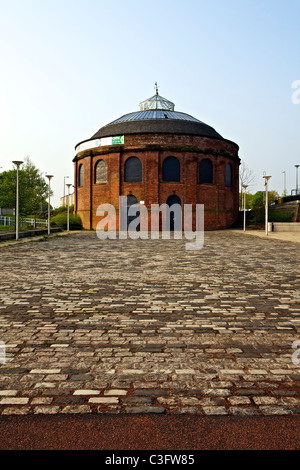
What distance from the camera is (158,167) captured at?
119 ft

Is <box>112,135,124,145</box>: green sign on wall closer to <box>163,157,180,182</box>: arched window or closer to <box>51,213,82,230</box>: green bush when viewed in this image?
<box>163,157,180,182</box>: arched window

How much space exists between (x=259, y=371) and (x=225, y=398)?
0.68m

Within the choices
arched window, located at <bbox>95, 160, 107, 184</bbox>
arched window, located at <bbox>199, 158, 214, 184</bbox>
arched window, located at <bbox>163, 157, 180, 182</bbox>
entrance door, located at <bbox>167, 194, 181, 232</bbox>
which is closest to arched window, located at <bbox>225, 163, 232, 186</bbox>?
arched window, located at <bbox>199, 158, 214, 184</bbox>

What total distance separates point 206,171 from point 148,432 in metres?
37.1

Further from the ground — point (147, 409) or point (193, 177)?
point (193, 177)

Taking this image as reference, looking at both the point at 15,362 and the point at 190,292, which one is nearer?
the point at 15,362

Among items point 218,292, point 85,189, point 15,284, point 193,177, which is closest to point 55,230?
point 85,189

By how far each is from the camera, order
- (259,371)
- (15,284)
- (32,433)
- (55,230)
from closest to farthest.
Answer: (32,433) < (259,371) < (15,284) < (55,230)

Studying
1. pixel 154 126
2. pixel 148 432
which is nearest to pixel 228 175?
pixel 154 126

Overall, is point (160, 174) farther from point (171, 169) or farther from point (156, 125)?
point (156, 125)

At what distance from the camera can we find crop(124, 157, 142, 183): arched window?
121 ft
